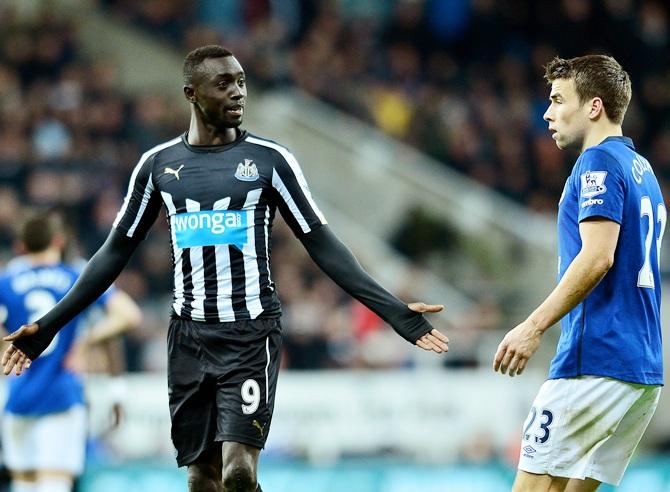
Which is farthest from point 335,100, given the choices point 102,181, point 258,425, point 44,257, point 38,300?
point 258,425

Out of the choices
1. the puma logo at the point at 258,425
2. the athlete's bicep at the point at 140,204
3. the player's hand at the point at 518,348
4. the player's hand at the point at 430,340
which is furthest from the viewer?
the athlete's bicep at the point at 140,204

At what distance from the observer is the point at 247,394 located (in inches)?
231

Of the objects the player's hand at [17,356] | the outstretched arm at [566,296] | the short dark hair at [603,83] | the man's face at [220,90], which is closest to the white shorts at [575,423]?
the outstretched arm at [566,296]

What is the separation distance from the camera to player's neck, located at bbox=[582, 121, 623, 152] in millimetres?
5434

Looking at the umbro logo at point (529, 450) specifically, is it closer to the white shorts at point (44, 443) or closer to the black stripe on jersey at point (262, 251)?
the black stripe on jersey at point (262, 251)

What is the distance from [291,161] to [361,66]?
39.2 feet

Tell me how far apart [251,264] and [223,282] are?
0.15 meters

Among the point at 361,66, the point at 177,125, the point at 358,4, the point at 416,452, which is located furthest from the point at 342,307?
the point at 358,4

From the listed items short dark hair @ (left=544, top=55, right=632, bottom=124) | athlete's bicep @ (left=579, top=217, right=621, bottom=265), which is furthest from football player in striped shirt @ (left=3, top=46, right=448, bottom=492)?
short dark hair @ (left=544, top=55, right=632, bottom=124)

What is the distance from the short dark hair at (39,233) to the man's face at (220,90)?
7.30 feet

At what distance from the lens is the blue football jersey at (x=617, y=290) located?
5250mm

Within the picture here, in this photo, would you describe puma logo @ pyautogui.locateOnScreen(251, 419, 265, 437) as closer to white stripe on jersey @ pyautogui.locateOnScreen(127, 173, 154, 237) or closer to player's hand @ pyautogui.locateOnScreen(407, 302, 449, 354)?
player's hand @ pyautogui.locateOnScreen(407, 302, 449, 354)

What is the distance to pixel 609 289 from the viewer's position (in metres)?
5.31

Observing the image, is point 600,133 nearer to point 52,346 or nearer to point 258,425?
point 258,425
